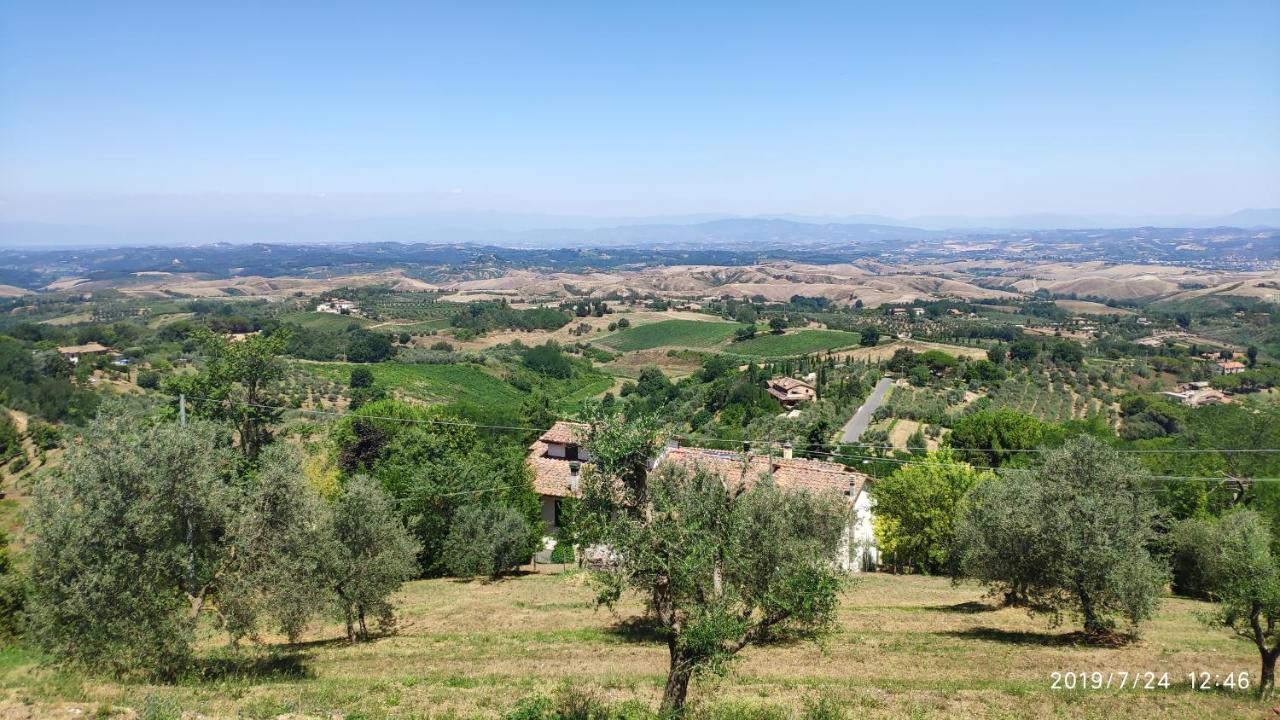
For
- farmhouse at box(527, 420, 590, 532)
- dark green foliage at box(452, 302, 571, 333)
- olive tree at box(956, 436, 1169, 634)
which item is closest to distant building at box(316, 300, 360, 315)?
dark green foliage at box(452, 302, 571, 333)

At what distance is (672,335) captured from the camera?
489 feet

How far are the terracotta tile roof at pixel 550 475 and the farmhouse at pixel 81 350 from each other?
67320 millimetres

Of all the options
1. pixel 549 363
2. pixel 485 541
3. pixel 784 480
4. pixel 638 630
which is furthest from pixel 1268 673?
pixel 549 363

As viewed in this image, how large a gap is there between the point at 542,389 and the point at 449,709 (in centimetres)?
8428

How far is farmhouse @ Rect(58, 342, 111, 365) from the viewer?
87.2 meters

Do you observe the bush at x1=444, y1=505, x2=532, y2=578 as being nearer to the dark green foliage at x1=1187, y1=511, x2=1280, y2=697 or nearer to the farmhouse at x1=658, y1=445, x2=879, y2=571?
the farmhouse at x1=658, y1=445, x2=879, y2=571

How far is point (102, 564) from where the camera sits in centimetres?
1389

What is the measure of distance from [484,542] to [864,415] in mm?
49859

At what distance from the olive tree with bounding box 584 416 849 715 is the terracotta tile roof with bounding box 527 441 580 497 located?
31.5m

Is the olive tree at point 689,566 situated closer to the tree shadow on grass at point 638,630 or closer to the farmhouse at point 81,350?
the tree shadow on grass at point 638,630

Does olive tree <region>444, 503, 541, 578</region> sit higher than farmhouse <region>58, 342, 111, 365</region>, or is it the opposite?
farmhouse <region>58, 342, 111, 365</region>

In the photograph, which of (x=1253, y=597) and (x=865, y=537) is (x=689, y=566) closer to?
(x=1253, y=597)

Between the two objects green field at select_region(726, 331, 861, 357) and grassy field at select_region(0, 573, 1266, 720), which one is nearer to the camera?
grassy field at select_region(0, 573, 1266, 720)

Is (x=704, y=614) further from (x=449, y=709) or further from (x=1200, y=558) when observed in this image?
(x=1200, y=558)
